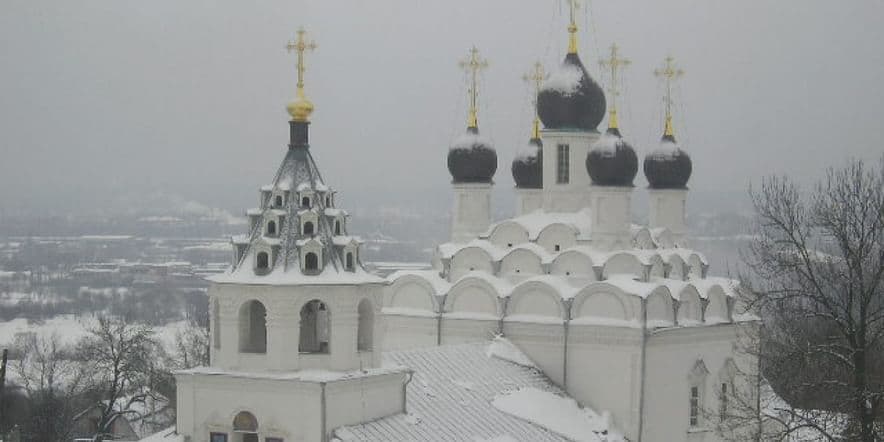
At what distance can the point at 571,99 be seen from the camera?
22.5 metres

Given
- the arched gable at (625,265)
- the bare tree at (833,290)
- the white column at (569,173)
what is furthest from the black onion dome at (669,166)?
the bare tree at (833,290)

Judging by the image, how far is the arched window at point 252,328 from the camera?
1606 centimetres

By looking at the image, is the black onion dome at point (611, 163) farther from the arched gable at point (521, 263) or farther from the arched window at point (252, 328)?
the arched window at point (252, 328)

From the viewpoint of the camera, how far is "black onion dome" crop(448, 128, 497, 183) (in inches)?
924

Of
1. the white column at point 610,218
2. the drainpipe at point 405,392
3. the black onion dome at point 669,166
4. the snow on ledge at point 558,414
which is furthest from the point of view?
the black onion dome at point 669,166

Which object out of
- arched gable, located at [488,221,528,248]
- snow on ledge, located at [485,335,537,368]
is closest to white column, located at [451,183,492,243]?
arched gable, located at [488,221,528,248]

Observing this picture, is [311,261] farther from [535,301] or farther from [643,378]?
[643,378]

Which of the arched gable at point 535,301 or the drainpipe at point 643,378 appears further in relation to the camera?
the arched gable at point 535,301

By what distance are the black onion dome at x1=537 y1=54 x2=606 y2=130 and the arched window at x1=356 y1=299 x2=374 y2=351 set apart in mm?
7108

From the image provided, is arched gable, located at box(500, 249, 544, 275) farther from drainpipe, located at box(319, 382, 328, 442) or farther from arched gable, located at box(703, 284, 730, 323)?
drainpipe, located at box(319, 382, 328, 442)

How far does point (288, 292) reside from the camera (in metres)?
15.7

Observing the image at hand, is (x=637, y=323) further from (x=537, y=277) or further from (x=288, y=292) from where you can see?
(x=288, y=292)

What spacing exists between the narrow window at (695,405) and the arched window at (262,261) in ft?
26.3

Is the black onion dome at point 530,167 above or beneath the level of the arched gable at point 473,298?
above
